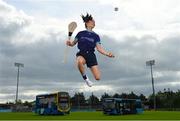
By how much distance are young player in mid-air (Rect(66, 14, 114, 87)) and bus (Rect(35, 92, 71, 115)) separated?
180ft

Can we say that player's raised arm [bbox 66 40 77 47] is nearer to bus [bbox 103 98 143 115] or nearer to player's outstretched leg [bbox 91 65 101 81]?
player's outstretched leg [bbox 91 65 101 81]

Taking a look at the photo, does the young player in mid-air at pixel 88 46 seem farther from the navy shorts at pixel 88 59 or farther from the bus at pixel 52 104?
the bus at pixel 52 104

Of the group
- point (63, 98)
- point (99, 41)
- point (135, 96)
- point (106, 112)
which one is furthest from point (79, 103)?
point (99, 41)

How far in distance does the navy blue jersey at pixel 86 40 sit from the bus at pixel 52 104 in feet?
180

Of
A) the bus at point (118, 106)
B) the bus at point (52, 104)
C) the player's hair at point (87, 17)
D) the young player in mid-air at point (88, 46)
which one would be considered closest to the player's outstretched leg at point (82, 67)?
the young player in mid-air at point (88, 46)

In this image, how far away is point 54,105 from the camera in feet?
253

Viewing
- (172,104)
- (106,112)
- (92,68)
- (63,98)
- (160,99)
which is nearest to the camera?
(92,68)

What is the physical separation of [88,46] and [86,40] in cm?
19

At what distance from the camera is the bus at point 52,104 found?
70.8m

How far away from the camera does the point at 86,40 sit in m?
12.8

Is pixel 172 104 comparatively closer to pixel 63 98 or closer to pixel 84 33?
pixel 63 98

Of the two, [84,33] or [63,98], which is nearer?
[84,33]

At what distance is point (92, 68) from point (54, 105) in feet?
215

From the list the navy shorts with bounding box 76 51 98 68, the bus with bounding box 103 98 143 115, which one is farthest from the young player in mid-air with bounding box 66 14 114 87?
the bus with bounding box 103 98 143 115
